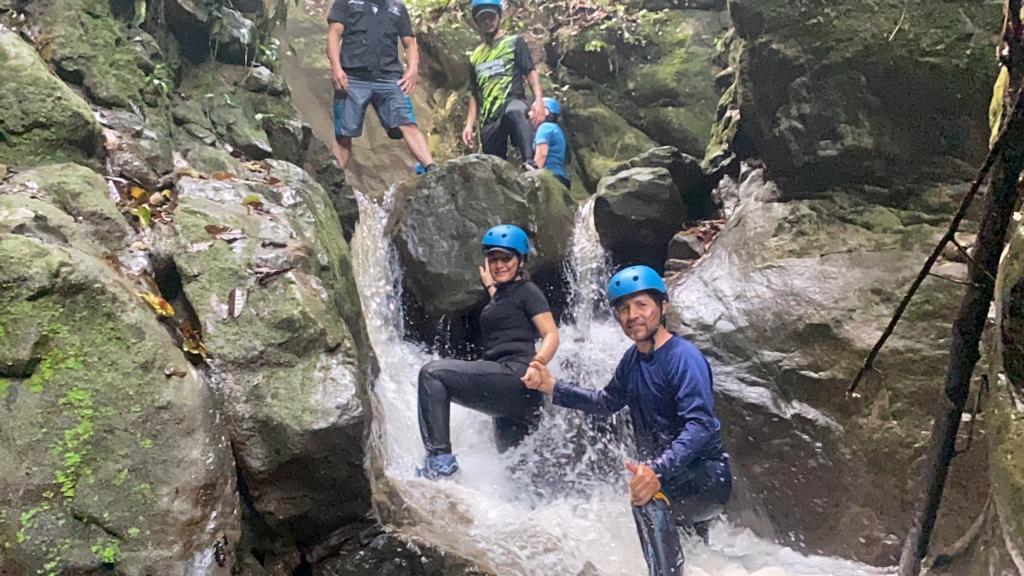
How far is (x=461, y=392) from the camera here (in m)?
5.08

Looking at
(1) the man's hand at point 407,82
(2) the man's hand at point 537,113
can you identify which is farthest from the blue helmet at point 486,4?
(1) the man's hand at point 407,82

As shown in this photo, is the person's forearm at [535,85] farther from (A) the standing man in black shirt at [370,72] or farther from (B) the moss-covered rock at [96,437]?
(B) the moss-covered rock at [96,437]

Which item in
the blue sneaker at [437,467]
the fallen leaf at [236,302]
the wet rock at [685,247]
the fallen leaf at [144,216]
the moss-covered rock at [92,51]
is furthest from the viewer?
the wet rock at [685,247]

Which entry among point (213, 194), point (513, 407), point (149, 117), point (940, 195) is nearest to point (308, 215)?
point (213, 194)

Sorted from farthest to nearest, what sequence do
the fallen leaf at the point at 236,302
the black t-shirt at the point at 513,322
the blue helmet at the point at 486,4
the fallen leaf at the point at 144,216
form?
1. the blue helmet at the point at 486,4
2. the black t-shirt at the point at 513,322
3. the fallen leaf at the point at 144,216
4. the fallen leaf at the point at 236,302

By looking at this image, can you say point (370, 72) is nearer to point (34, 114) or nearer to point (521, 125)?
point (521, 125)

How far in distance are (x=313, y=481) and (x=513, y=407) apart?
1954mm

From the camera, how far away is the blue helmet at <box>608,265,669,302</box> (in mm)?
4438

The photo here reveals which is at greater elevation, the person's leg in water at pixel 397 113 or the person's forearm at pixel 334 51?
the person's forearm at pixel 334 51

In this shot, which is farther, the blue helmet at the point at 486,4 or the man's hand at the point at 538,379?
the blue helmet at the point at 486,4

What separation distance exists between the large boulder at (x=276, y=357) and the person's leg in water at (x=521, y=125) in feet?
15.3

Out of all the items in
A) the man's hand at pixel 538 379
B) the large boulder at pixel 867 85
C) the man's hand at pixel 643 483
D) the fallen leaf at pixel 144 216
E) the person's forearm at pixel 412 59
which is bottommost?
the man's hand at pixel 538 379

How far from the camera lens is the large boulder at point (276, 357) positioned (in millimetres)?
3504

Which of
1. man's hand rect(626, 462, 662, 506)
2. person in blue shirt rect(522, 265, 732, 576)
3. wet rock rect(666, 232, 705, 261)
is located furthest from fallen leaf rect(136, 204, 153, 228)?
wet rock rect(666, 232, 705, 261)
